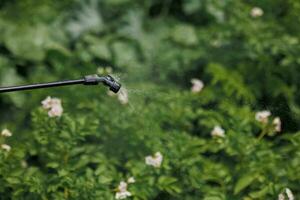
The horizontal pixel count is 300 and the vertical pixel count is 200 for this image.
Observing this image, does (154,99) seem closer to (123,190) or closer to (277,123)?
(277,123)

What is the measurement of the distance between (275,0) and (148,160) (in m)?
1.66

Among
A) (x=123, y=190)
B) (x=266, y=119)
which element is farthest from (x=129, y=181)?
(x=266, y=119)

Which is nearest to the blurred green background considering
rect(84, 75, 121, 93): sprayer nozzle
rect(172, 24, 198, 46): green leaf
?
rect(172, 24, 198, 46): green leaf

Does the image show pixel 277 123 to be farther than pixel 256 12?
No

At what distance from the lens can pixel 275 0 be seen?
11.9ft

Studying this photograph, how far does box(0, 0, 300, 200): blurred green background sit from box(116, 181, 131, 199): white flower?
15 millimetres

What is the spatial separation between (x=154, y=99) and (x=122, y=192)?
0.85 m

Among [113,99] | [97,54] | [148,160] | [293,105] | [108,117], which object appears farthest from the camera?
[97,54]

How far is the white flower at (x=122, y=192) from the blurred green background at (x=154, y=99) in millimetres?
15

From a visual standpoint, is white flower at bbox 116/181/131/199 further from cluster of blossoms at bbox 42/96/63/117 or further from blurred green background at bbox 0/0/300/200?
cluster of blossoms at bbox 42/96/63/117

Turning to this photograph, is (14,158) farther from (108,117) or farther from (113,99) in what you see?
(113,99)

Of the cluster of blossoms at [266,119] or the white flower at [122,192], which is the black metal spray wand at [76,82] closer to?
the white flower at [122,192]

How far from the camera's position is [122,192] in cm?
223

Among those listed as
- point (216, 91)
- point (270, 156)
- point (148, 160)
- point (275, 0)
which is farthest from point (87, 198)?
point (275, 0)
